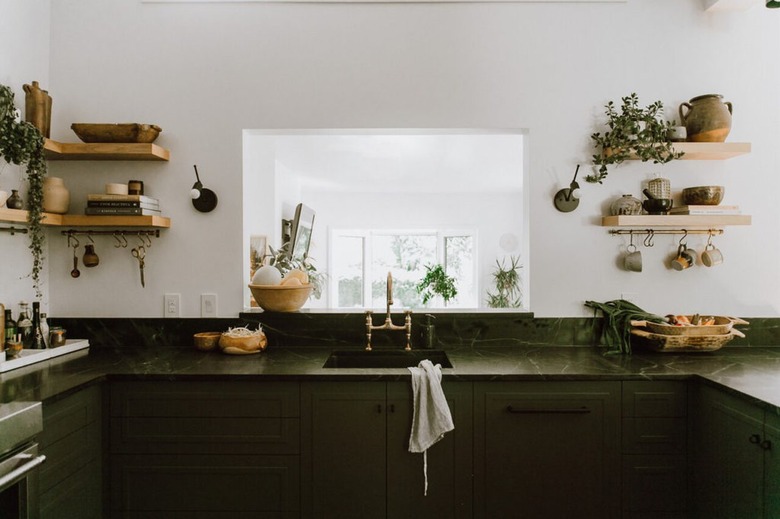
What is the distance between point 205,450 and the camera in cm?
183

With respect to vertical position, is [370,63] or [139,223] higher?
[370,63]

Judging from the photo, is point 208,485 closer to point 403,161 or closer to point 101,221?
point 101,221

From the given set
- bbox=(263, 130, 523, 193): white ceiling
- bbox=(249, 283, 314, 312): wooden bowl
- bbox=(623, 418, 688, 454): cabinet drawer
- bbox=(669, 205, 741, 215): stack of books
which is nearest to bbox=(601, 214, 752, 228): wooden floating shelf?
bbox=(669, 205, 741, 215): stack of books

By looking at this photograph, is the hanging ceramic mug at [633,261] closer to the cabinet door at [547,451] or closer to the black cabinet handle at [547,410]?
the cabinet door at [547,451]

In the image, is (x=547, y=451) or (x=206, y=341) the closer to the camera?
(x=547, y=451)

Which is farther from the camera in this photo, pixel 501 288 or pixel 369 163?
pixel 501 288

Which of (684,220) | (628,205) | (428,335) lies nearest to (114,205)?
(428,335)

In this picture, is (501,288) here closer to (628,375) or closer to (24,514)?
(628,375)

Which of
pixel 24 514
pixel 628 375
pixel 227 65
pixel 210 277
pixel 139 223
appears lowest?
pixel 24 514

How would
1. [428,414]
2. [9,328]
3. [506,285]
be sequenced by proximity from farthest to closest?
1. [506,285]
2. [9,328]
3. [428,414]

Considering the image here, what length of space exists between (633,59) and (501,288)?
517 centimetres

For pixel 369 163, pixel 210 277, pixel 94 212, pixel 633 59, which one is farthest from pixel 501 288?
pixel 94 212

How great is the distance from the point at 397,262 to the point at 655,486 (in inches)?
236

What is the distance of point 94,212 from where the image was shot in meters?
2.21
